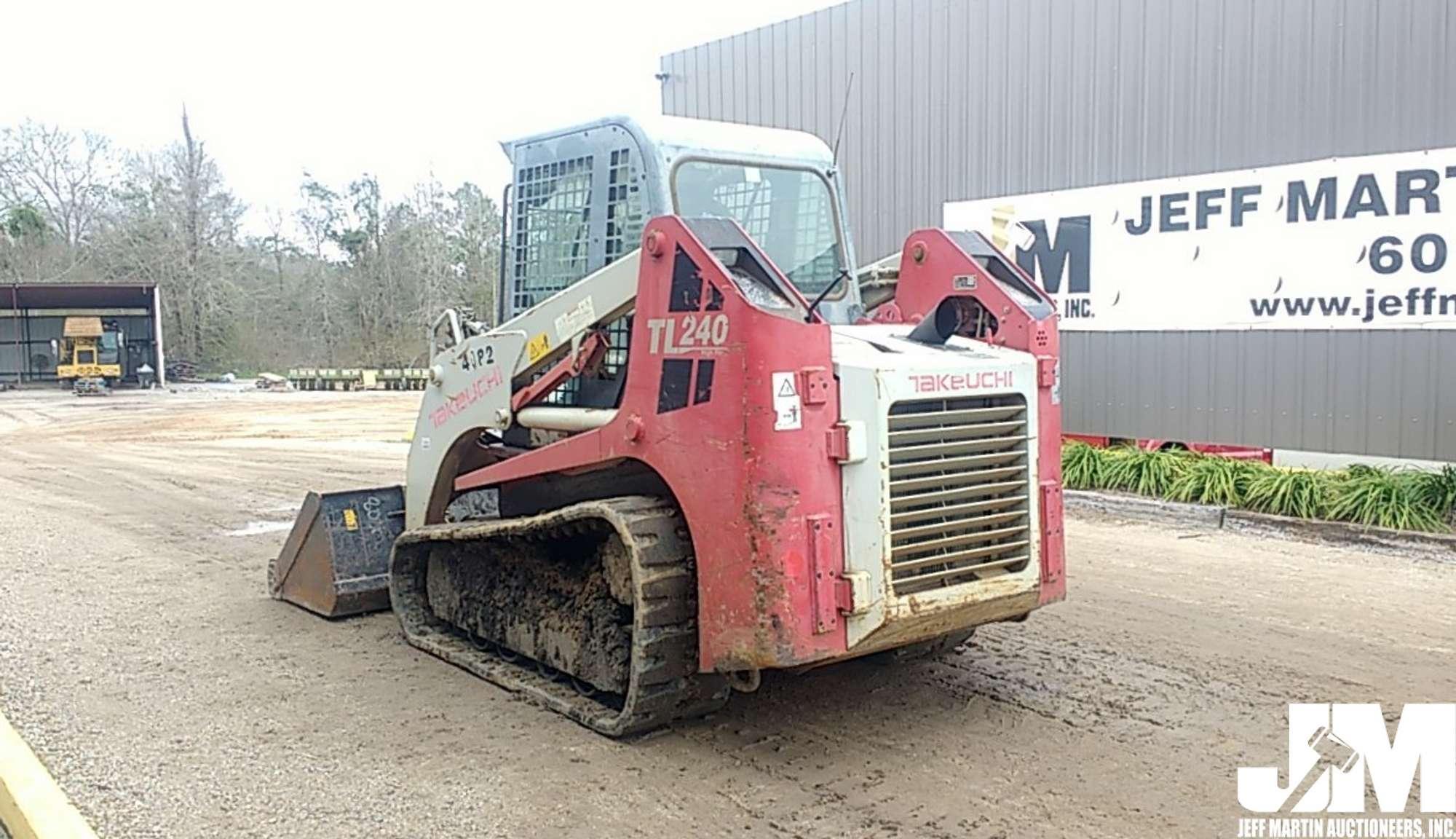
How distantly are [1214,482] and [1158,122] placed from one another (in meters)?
3.32

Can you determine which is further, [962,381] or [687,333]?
[962,381]

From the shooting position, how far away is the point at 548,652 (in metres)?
5.34

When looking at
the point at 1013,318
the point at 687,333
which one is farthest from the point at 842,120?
the point at 687,333

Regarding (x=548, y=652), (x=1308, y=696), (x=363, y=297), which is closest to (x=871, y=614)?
(x=548, y=652)

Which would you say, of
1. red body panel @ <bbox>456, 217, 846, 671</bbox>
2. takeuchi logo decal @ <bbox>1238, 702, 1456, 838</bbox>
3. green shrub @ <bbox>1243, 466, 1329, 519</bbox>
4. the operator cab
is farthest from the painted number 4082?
green shrub @ <bbox>1243, 466, 1329, 519</bbox>

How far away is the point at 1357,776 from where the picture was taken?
4289mm

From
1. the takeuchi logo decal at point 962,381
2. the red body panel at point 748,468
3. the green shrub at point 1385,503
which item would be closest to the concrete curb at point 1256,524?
the green shrub at point 1385,503

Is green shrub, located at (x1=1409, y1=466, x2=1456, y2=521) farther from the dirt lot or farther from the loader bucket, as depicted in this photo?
the loader bucket

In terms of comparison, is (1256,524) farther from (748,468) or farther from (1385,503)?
(748,468)

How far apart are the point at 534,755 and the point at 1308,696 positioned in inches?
131

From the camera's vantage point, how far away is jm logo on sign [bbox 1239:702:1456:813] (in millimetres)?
4070

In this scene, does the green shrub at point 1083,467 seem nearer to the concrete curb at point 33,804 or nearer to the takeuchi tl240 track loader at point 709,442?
the takeuchi tl240 track loader at point 709,442

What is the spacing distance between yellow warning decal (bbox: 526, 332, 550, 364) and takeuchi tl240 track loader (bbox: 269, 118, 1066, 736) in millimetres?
14

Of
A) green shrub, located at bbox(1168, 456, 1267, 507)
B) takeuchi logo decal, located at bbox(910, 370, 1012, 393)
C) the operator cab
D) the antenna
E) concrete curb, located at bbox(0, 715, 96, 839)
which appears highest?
the antenna
